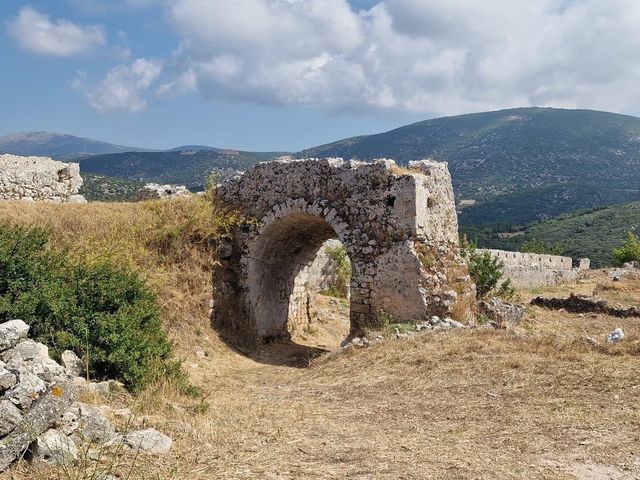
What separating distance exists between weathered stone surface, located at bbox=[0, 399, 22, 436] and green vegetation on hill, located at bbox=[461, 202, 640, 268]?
64334mm

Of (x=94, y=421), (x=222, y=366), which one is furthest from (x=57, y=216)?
(x=94, y=421)

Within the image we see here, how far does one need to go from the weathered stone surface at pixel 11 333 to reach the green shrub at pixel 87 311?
85 cm

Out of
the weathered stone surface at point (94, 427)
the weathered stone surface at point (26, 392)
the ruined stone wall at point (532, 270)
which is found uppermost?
the weathered stone surface at point (26, 392)

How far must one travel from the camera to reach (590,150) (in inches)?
6944

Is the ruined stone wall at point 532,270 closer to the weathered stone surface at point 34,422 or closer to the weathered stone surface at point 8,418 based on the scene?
the weathered stone surface at point 34,422

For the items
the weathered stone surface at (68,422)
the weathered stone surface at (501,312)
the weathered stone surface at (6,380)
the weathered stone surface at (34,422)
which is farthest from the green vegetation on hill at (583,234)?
the weathered stone surface at (6,380)

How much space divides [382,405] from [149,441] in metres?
3.40

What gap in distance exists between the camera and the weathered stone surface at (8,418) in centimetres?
464

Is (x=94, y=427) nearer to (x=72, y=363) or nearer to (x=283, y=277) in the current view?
(x=72, y=363)

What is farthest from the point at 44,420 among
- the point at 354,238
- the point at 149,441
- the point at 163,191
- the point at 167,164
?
the point at 167,164

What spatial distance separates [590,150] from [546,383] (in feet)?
624

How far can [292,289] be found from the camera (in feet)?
54.8

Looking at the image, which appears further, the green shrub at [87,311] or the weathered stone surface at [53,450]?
the green shrub at [87,311]

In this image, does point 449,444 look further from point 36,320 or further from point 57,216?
point 57,216
